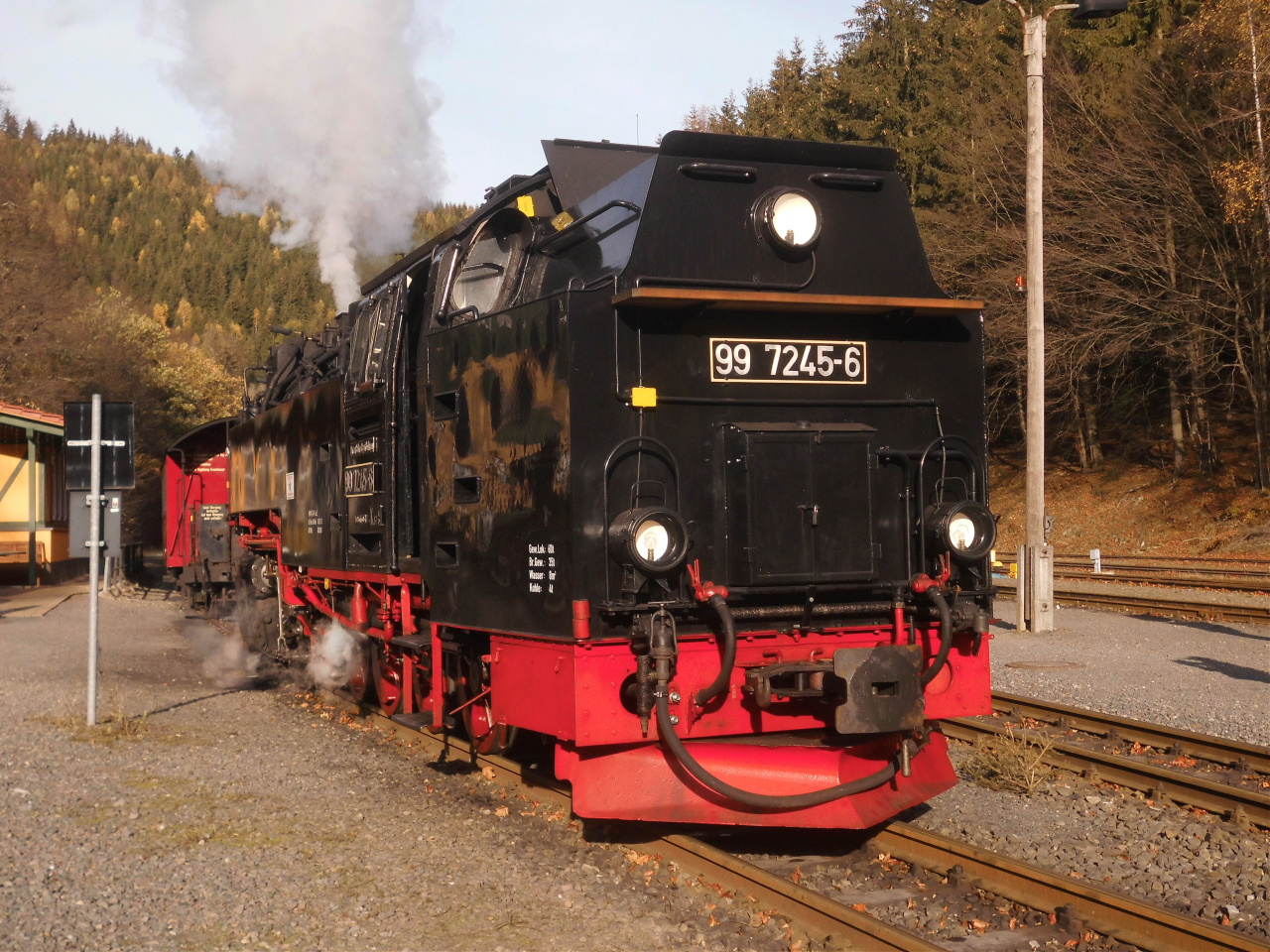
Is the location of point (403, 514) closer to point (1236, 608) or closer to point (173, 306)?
point (1236, 608)

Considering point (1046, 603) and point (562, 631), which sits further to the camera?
point (1046, 603)

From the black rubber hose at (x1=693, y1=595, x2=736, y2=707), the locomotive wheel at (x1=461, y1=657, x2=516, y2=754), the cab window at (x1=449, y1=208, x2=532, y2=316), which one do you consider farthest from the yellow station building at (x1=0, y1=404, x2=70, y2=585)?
the black rubber hose at (x1=693, y1=595, x2=736, y2=707)

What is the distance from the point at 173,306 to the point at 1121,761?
88027 mm

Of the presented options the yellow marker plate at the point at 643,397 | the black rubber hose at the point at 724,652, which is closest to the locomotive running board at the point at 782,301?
the yellow marker plate at the point at 643,397

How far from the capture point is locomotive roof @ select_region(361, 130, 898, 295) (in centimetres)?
530

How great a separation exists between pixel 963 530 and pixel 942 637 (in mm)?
519

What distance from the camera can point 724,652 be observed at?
4867 millimetres

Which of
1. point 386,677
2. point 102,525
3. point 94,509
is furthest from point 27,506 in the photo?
point 386,677

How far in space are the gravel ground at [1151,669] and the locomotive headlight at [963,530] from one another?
386cm

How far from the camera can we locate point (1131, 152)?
81.8ft

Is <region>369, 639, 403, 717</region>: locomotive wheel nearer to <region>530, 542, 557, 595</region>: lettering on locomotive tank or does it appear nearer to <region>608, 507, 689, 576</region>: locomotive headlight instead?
<region>530, 542, 557, 595</region>: lettering on locomotive tank

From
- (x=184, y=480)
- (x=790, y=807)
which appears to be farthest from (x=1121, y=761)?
(x=184, y=480)

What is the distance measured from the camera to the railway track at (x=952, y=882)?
402cm

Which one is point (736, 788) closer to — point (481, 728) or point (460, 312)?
point (481, 728)
